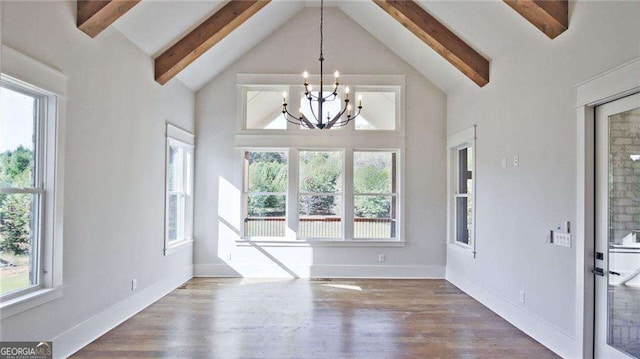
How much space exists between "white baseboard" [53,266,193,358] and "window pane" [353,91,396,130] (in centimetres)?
370

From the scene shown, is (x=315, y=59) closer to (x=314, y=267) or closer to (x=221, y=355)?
(x=314, y=267)

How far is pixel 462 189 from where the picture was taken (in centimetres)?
545

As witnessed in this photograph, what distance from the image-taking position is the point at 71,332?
303 centimetres

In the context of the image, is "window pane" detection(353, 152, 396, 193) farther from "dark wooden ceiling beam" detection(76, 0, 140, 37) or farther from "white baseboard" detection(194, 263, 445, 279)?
"dark wooden ceiling beam" detection(76, 0, 140, 37)

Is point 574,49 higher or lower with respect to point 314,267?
higher

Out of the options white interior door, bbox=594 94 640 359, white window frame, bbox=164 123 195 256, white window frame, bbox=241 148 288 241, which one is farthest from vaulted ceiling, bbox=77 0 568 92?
white window frame, bbox=241 148 288 241

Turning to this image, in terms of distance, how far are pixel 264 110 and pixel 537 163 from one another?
3.97 metres

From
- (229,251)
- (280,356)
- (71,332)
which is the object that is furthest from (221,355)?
(229,251)

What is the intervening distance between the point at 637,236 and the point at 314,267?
13.5 ft

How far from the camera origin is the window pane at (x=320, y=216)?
19.4 feet

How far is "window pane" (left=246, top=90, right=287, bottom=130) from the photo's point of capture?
5.89 meters

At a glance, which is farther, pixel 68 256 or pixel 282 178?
pixel 282 178

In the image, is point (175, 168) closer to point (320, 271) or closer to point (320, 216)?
point (320, 216)

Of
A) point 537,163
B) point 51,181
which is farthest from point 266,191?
point 537,163
